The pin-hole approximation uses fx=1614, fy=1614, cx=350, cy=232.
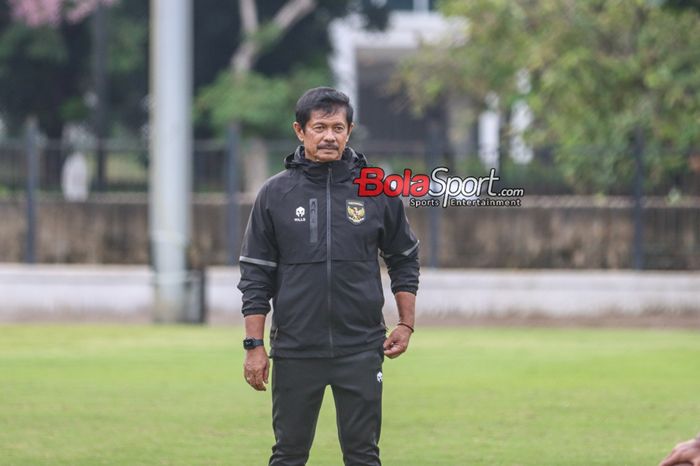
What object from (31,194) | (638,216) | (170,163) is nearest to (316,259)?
(170,163)

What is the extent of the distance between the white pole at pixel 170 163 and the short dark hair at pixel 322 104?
12.7 m

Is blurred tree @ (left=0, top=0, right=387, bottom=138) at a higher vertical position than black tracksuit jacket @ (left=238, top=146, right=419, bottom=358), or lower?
higher

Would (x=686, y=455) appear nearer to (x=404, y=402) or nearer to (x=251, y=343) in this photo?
(x=251, y=343)

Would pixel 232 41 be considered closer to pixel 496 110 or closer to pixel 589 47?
pixel 496 110

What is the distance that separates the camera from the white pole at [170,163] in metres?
19.1

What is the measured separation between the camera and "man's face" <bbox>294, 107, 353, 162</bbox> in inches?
254

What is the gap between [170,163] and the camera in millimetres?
19266

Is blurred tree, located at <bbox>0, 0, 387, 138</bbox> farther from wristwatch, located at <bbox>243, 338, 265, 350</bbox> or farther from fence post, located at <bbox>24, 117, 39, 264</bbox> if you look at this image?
wristwatch, located at <bbox>243, 338, 265, 350</bbox>

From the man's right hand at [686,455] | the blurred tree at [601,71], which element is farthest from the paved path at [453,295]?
the man's right hand at [686,455]

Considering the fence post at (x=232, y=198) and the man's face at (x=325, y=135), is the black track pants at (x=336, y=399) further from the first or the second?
the fence post at (x=232, y=198)

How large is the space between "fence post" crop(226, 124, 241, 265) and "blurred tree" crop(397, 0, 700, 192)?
13.8ft

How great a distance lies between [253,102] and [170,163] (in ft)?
47.9

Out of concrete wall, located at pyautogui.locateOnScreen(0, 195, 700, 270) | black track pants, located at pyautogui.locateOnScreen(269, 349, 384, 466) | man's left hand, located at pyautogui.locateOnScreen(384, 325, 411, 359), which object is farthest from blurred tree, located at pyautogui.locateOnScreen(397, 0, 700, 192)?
black track pants, located at pyautogui.locateOnScreen(269, 349, 384, 466)

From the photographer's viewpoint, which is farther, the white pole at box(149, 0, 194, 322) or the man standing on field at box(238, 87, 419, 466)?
the white pole at box(149, 0, 194, 322)
